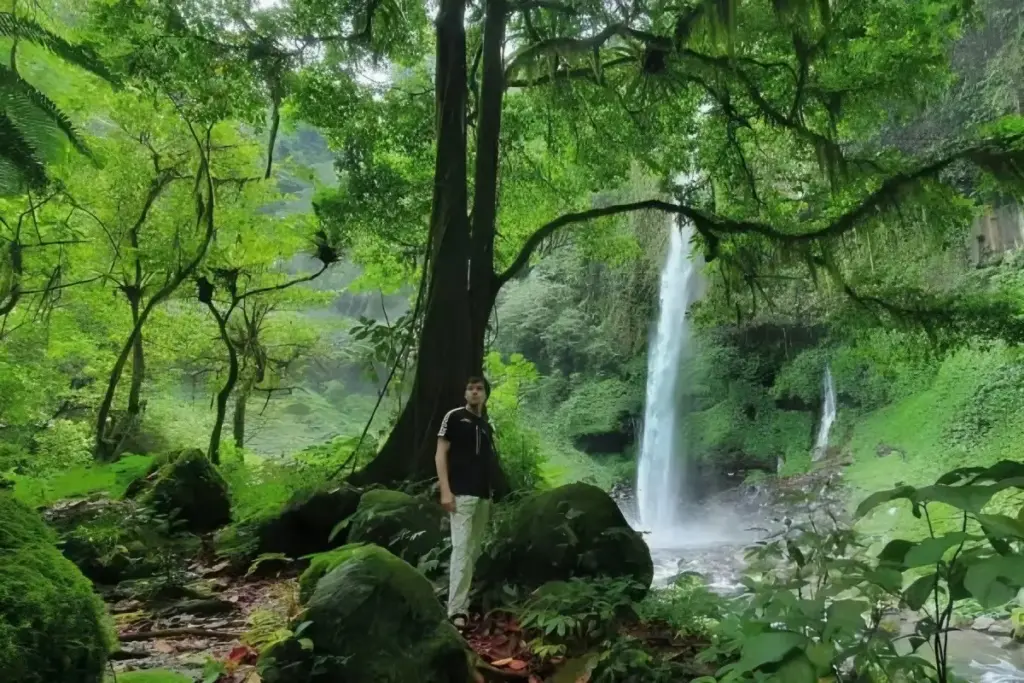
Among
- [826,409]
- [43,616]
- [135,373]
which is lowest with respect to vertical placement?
[43,616]

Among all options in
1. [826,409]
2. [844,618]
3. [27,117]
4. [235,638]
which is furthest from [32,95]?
[826,409]

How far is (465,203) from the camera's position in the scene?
7.13 meters

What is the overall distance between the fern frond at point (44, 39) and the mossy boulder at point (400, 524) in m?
3.80

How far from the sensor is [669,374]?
21.7 meters

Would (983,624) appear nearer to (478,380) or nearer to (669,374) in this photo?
(478,380)

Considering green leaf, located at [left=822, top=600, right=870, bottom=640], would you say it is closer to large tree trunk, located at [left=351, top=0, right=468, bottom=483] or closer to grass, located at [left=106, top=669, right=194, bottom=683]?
grass, located at [left=106, top=669, right=194, bottom=683]

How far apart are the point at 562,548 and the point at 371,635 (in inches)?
A: 75.4

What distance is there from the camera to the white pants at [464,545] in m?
4.12

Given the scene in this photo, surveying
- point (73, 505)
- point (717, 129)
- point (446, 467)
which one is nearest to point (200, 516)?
point (73, 505)

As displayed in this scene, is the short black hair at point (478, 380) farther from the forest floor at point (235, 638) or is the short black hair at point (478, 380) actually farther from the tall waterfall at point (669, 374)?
the tall waterfall at point (669, 374)

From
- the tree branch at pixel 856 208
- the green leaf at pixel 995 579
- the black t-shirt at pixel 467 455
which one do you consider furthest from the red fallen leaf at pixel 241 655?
the tree branch at pixel 856 208

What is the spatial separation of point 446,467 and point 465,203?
3.67 meters

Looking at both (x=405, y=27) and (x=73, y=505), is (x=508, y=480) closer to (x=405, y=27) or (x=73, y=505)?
(x=73, y=505)

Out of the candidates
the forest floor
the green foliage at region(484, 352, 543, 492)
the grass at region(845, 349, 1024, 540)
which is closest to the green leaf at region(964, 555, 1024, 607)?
the forest floor
